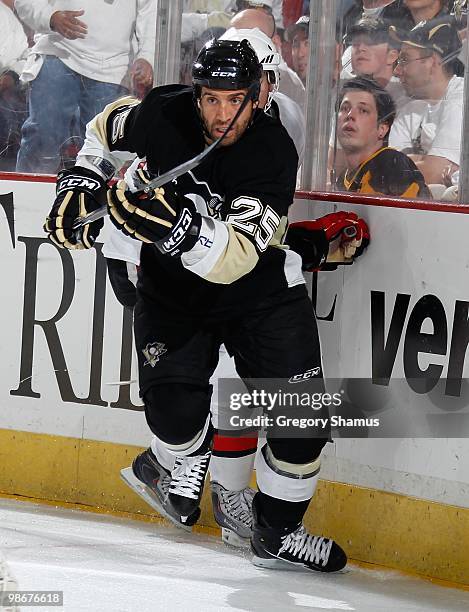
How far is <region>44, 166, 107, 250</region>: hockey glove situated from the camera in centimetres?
349

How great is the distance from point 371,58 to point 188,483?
1.26 meters

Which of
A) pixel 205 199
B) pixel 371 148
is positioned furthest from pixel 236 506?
pixel 371 148

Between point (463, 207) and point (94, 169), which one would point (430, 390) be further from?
point (94, 169)

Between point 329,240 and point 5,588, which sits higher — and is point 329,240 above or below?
above

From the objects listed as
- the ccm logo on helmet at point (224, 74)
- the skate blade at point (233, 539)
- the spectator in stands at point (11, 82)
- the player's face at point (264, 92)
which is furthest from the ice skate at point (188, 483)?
the spectator in stands at point (11, 82)

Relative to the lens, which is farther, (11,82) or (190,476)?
(11,82)

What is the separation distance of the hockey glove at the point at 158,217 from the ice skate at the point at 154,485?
3.15ft

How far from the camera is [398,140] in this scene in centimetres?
375

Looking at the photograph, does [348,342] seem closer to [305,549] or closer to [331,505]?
[331,505]

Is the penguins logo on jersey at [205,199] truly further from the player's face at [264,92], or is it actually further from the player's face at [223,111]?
the player's face at [264,92]

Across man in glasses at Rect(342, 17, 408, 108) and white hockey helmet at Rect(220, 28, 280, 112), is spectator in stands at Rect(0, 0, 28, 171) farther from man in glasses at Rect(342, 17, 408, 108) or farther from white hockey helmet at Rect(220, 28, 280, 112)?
man in glasses at Rect(342, 17, 408, 108)

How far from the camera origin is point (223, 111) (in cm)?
334

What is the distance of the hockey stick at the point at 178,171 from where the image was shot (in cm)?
313

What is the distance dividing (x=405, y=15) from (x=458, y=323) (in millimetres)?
835
